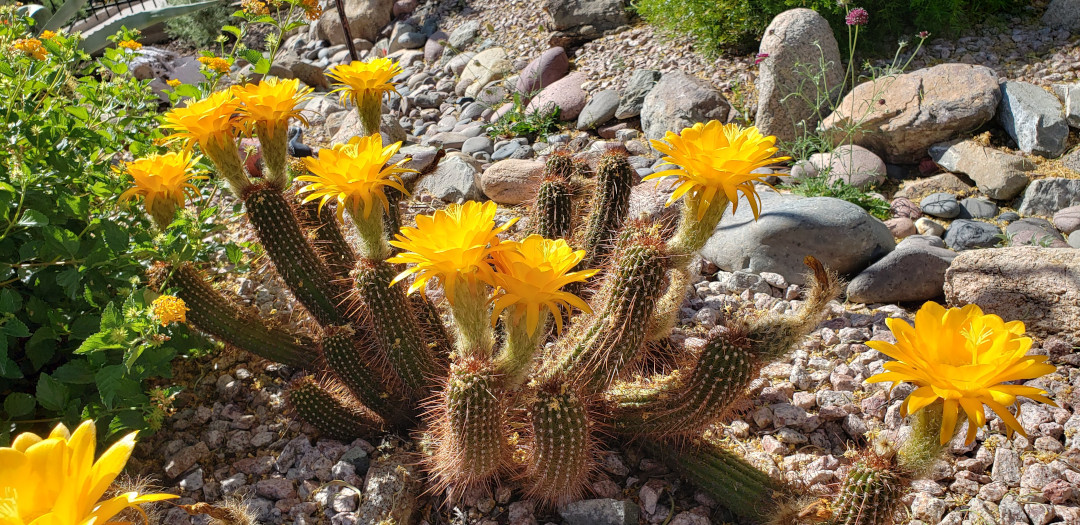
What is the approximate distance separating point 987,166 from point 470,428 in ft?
11.7

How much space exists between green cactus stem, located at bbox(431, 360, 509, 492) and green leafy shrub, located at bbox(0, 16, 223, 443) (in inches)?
30.9

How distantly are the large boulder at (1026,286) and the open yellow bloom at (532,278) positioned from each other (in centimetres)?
199

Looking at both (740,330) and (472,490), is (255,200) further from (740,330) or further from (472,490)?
(740,330)

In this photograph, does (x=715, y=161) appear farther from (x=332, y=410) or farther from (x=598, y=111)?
(x=598, y=111)

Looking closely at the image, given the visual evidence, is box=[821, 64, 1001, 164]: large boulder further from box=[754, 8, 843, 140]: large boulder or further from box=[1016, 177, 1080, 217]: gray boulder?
box=[1016, 177, 1080, 217]: gray boulder

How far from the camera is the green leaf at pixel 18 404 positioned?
2162 millimetres

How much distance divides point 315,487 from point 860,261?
2.45m

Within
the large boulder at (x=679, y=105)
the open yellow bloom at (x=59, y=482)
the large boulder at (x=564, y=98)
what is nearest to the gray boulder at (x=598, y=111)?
the large boulder at (x=564, y=98)

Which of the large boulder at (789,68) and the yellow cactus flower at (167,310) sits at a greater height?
the yellow cactus flower at (167,310)

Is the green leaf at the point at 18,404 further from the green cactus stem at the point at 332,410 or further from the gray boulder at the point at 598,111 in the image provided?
the gray boulder at the point at 598,111

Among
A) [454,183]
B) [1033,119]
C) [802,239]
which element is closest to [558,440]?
[802,239]

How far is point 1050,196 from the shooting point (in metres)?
3.73

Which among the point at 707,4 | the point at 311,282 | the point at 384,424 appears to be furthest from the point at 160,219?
the point at 707,4

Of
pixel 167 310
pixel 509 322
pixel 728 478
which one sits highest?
pixel 167 310
